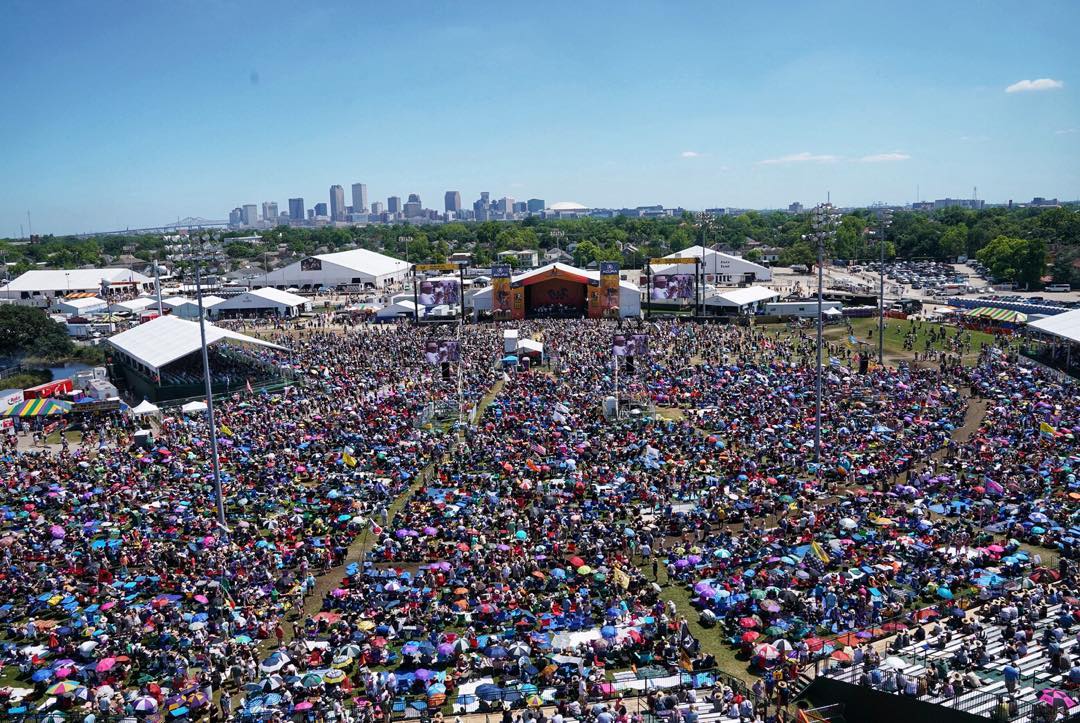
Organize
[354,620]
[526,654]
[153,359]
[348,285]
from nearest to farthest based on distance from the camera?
[526,654], [354,620], [153,359], [348,285]

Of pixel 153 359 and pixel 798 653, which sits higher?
pixel 153 359

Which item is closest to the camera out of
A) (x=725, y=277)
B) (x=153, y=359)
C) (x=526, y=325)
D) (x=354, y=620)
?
(x=354, y=620)

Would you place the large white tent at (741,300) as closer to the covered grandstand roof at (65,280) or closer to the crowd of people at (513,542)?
the crowd of people at (513,542)

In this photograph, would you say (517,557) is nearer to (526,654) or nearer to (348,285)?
(526,654)

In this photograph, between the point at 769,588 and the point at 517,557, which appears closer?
the point at 769,588

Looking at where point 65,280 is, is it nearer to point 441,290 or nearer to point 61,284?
point 61,284

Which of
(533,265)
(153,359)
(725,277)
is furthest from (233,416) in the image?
(533,265)
